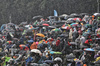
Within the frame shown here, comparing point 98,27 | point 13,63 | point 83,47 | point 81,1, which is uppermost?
point 81,1

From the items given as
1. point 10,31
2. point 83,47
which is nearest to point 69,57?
point 83,47

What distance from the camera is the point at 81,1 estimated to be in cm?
1802

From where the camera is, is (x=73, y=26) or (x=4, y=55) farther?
(x=4, y=55)

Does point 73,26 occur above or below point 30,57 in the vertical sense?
above

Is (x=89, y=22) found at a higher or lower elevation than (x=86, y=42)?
higher

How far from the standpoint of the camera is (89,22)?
1212 cm

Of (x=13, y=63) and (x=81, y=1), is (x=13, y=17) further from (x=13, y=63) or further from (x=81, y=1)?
(x=13, y=63)

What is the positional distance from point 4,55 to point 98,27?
18.6 ft

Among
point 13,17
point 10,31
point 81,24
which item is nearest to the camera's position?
point 81,24

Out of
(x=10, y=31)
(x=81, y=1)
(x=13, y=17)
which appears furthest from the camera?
(x=13, y=17)

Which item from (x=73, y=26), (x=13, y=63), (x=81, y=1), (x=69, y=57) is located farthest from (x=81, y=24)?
(x=81, y=1)

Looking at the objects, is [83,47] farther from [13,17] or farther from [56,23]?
[13,17]

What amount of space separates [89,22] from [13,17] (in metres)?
12.0

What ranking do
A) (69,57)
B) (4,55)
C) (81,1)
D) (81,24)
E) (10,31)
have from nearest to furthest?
1. (69,57)
2. (81,24)
3. (4,55)
4. (10,31)
5. (81,1)
